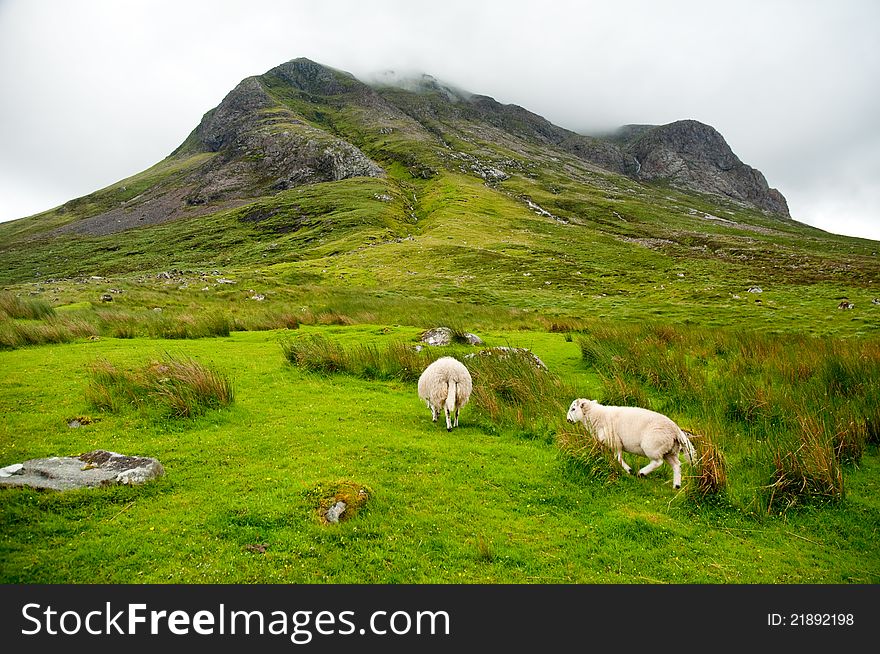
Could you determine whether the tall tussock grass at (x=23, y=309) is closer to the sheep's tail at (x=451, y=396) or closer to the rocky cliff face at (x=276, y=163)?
the sheep's tail at (x=451, y=396)

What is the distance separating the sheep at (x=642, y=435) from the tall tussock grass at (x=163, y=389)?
31.4 ft

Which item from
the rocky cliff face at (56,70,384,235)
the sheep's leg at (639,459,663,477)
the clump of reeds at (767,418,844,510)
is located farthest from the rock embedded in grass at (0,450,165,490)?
the rocky cliff face at (56,70,384,235)

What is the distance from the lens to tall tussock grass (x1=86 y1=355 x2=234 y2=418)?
10.6 metres

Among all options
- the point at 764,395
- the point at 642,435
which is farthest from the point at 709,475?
the point at 764,395

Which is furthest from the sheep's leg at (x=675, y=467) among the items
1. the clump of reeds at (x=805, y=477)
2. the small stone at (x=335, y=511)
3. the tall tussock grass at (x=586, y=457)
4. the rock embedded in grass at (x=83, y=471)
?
the rock embedded in grass at (x=83, y=471)

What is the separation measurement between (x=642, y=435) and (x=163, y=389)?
11.3m

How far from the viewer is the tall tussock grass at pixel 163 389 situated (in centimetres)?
1064

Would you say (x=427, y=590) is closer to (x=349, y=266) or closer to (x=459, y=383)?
(x=459, y=383)

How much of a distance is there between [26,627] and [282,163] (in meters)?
176

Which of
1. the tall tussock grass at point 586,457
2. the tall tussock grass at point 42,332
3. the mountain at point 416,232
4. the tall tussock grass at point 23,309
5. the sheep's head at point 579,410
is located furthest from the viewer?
the mountain at point 416,232

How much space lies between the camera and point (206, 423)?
33.8 ft

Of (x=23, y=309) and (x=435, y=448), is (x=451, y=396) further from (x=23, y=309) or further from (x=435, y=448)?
A: (x=23, y=309)

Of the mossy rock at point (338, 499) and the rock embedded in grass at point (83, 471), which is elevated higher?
the rock embedded in grass at point (83, 471)

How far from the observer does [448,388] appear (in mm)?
11008
